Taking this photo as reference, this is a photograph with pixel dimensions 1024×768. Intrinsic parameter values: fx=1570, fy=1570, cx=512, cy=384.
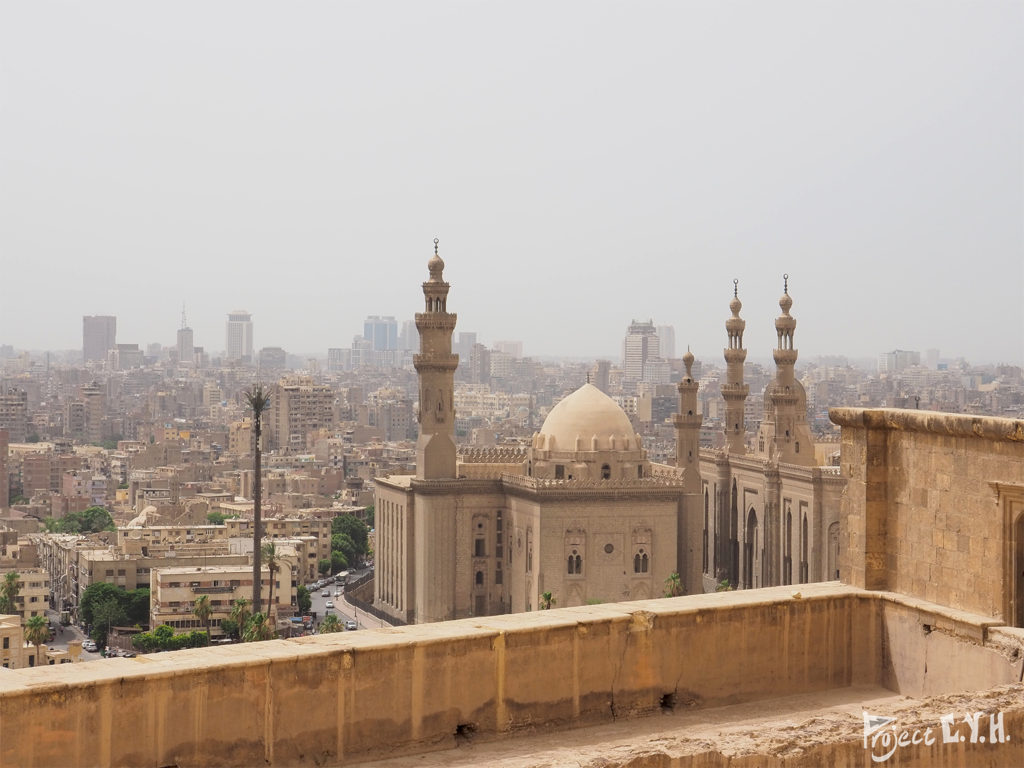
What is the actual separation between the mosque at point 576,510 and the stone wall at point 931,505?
2946 cm

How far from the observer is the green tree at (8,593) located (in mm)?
44031

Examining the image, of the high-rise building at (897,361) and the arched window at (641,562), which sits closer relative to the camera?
the arched window at (641,562)

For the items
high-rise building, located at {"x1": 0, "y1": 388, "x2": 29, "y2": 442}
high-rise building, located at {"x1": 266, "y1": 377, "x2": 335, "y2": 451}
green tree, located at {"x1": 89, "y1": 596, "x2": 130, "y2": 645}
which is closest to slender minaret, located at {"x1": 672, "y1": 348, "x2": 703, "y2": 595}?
green tree, located at {"x1": 89, "y1": 596, "x2": 130, "y2": 645}

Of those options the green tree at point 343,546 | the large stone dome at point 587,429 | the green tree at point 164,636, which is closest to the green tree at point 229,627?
the green tree at point 164,636

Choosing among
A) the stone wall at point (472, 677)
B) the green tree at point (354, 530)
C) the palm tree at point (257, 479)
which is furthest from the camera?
the green tree at point (354, 530)

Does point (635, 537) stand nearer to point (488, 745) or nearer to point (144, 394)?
point (488, 745)

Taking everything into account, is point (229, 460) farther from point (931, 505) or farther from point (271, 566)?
point (931, 505)

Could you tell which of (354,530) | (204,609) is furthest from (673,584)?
(354,530)

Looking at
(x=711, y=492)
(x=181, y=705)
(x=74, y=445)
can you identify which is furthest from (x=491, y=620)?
(x=74, y=445)

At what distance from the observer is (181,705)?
4137 mm

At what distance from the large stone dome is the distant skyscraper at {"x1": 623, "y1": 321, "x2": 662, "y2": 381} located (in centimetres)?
14454

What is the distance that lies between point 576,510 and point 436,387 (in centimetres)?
439

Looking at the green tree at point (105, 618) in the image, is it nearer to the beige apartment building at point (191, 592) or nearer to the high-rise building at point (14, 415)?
the beige apartment building at point (191, 592)

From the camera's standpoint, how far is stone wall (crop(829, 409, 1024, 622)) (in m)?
5.12
